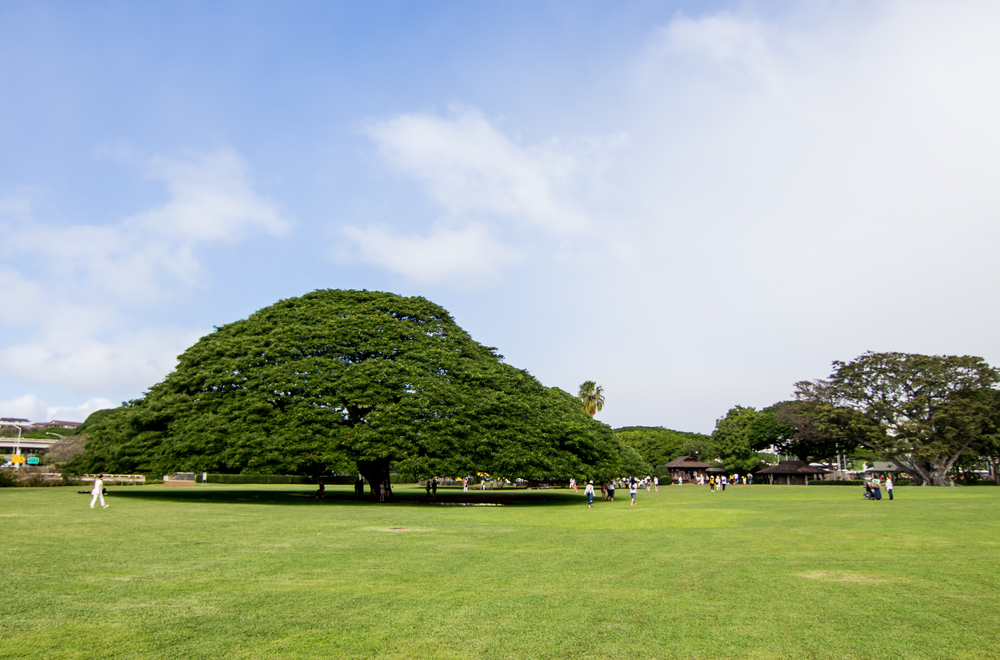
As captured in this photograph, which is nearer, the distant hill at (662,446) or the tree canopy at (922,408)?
the tree canopy at (922,408)

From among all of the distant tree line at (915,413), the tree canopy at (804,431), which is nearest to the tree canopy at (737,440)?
the tree canopy at (804,431)

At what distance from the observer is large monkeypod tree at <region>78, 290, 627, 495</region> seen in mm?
30438

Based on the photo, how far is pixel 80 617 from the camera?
7840mm

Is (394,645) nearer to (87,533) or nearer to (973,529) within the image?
(87,533)

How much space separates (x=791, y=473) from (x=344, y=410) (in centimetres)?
6700

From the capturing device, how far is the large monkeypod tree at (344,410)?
30.4 metres

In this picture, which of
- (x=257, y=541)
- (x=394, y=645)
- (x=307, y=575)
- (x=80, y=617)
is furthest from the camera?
(x=257, y=541)

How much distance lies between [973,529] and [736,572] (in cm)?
1167

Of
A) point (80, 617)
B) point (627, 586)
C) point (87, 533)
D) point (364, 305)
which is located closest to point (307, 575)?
point (80, 617)

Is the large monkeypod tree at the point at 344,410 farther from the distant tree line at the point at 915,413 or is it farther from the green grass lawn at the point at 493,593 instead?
the distant tree line at the point at 915,413

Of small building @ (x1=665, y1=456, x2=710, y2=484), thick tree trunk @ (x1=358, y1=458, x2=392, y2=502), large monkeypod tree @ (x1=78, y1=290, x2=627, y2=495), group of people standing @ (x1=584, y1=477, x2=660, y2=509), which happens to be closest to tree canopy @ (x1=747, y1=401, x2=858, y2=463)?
small building @ (x1=665, y1=456, x2=710, y2=484)

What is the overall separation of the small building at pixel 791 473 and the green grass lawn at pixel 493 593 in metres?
67.6

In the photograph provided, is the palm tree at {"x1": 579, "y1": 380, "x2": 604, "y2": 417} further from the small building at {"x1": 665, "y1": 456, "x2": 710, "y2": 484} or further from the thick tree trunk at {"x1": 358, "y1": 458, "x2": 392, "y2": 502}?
the thick tree trunk at {"x1": 358, "y1": 458, "x2": 392, "y2": 502}

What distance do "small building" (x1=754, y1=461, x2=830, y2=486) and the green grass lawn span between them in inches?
2660
